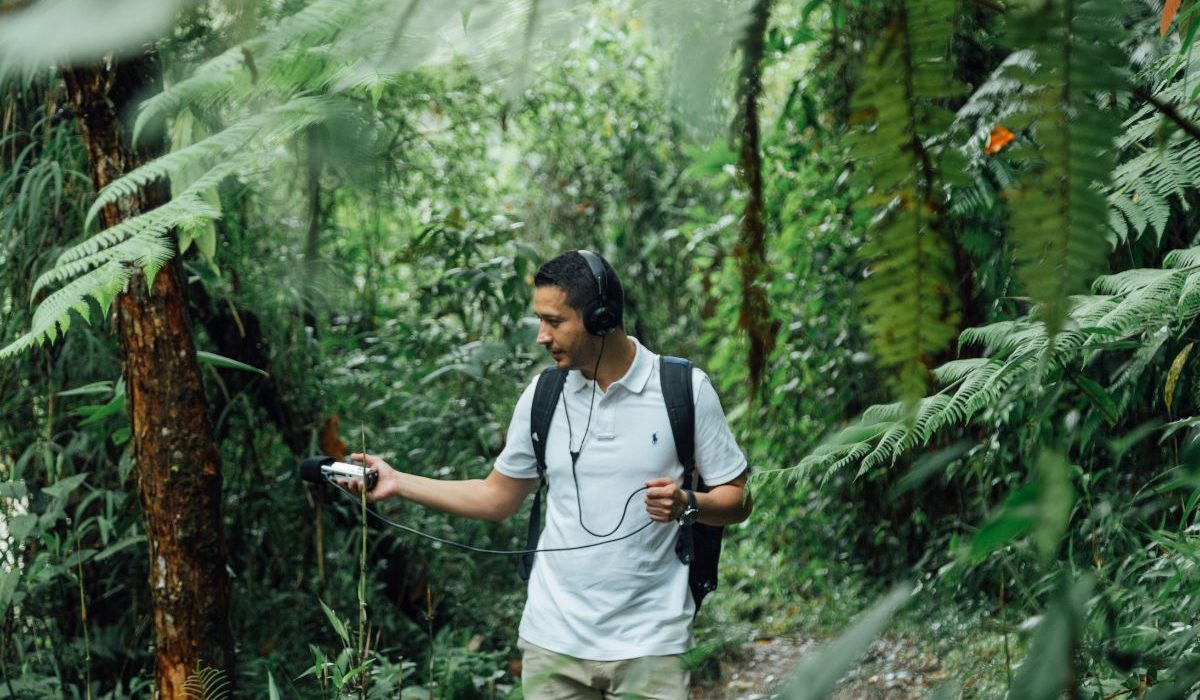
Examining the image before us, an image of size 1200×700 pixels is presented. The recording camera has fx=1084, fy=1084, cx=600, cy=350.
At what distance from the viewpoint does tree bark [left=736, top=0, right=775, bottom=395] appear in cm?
79

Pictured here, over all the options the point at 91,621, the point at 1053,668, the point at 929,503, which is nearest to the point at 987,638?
the point at 929,503

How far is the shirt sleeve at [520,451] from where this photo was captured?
9.42 feet

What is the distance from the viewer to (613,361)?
2.78 meters

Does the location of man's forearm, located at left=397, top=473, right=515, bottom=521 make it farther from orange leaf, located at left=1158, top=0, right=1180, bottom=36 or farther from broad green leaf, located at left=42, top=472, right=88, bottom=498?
orange leaf, located at left=1158, top=0, right=1180, bottom=36

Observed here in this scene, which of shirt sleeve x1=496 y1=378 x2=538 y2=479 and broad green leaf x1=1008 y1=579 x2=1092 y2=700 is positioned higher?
broad green leaf x1=1008 y1=579 x2=1092 y2=700

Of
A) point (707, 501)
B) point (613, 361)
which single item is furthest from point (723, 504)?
point (613, 361)

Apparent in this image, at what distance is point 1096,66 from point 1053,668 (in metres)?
0.35

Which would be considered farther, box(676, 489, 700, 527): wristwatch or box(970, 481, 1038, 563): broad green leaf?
box(676, 489, 700, 527): wristwatch

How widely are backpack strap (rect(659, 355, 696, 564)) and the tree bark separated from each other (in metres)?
1.81

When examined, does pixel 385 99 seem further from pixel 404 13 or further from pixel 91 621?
pixel 404 13

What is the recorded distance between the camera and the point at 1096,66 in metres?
0.64

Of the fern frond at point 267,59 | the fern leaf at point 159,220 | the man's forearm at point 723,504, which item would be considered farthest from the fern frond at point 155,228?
the man's forearm at point 723,504

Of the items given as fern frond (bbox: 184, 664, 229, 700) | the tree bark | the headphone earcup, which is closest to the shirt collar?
the headphone earcup

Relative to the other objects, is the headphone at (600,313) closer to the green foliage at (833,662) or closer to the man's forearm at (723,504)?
the man's forearm at (723,504)
